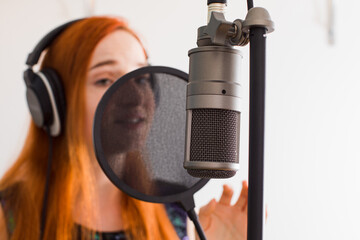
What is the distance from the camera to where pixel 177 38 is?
1.79 meters

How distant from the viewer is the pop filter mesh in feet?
2.38

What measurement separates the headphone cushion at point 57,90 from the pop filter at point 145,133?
38cm

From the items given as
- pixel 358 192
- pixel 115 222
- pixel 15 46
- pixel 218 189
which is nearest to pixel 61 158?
pixel 115 222

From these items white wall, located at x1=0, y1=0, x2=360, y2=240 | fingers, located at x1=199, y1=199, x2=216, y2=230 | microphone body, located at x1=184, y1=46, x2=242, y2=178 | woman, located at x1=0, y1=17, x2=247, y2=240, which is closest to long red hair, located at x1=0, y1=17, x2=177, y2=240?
woman, located at x1=0, y1=17, x2=247, y2=240

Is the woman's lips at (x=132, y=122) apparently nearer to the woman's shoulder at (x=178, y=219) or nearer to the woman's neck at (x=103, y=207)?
the woman's neck at (x=103, y=207)

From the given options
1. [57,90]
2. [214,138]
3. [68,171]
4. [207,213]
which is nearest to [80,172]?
[68,171]

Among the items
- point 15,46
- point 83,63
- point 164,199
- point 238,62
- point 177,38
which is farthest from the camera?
point 177,38

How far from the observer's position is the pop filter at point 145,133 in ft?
2.32

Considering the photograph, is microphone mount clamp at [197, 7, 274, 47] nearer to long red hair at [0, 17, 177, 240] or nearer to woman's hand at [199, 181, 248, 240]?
woman's hand at [199, 181, 248, 240]

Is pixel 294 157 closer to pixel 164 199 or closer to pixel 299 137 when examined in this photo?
pixel 299 137

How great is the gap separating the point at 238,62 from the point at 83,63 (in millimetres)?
850

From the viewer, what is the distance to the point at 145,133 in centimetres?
78

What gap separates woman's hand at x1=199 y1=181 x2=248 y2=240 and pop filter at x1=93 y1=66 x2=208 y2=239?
247 mm

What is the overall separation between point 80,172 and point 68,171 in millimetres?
47
